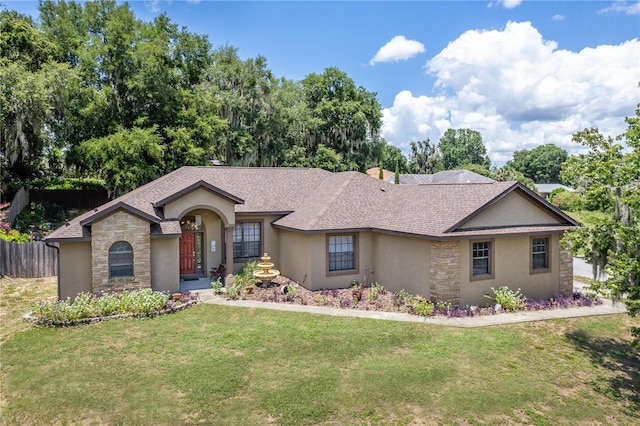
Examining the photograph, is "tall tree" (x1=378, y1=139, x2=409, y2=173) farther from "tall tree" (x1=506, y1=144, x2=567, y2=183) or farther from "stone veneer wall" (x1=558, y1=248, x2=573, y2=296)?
"stone veneer wall" (x1=558, y1=248, x2=573, y2=296)

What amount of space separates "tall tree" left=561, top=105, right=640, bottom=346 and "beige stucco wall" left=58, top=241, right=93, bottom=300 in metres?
15.6

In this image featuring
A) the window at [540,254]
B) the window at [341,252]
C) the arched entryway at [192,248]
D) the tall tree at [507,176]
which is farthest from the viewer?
the tall tree at [507,176]

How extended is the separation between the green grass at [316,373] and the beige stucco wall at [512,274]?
2.12 metres

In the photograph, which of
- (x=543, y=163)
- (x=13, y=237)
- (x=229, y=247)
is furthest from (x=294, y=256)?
(x=543, y=163)

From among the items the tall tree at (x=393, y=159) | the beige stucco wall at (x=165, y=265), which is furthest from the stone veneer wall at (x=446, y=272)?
the tall tree at (x=393, y=159)

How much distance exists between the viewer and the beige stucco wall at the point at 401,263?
14.5 m

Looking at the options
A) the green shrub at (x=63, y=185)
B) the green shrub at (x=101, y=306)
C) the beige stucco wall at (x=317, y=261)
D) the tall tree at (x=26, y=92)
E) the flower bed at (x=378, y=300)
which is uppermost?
the tall tree at (x=26, y=92)

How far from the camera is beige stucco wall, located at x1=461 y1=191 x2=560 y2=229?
14570 mm

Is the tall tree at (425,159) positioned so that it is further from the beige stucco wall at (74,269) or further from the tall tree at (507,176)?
the beige stucco wall at (74,269)

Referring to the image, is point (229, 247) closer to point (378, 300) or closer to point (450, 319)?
point (378, 300)

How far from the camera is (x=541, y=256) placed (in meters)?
15.7

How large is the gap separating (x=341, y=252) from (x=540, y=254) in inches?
307

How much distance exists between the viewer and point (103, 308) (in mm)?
12977

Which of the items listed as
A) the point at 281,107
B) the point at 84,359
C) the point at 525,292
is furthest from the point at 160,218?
the point at 281,107
